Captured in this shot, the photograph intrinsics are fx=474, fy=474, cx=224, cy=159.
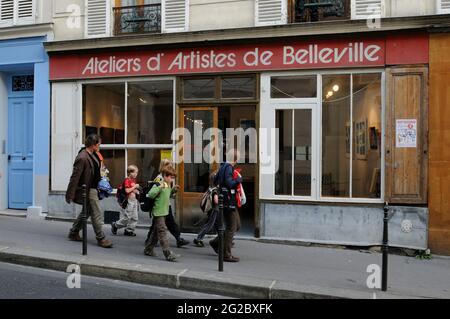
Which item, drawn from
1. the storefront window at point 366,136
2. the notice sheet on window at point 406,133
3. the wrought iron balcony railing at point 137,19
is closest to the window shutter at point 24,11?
the wrought iron balcony railing at point 137,19

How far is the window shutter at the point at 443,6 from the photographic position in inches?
317

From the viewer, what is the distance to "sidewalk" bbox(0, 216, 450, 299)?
600 cm

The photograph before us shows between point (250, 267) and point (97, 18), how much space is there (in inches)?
251

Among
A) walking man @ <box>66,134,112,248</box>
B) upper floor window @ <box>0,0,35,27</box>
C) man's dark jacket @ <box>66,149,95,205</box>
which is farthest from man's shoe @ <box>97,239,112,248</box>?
upper floor window @ <box>0,0,35,27</box>

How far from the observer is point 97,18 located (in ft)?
33.2

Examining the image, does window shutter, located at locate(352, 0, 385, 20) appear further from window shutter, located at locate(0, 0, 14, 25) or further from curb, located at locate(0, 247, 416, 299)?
window shutter, located at locate(0, 0, 14, 25)

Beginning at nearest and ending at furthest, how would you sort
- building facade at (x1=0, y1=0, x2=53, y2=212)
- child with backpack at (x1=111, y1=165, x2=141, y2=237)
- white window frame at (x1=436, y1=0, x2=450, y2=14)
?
white window frame at (x1=436, y1=0, x2=450, y2=14)
child with backpack at (x1=111, y1=165, x2=141, y2=237)
building facade at (x1=0, y1=0, x2=53, y2=212)

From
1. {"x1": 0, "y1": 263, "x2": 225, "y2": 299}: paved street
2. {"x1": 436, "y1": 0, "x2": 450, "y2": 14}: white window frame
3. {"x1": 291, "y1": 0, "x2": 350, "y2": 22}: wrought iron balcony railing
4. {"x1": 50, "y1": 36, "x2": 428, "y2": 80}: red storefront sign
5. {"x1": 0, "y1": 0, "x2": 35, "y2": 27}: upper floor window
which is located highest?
{"x1": 0, "y1": 0, "x2": 35, "y2": 27}: upper floor window

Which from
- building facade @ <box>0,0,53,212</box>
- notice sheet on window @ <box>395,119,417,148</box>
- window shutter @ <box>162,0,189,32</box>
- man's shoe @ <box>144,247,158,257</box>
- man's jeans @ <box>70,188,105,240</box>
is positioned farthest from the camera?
building facade @ <box>0,0,53,212</box>

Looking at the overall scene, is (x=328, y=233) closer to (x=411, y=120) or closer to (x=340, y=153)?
(x=340, y=153)

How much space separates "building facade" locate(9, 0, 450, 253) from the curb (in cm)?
282

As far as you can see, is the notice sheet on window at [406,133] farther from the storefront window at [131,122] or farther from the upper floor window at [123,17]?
the upper floor window at [123,17]

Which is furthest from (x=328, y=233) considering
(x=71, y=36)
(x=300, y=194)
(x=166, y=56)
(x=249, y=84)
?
(x=71, y=36)
